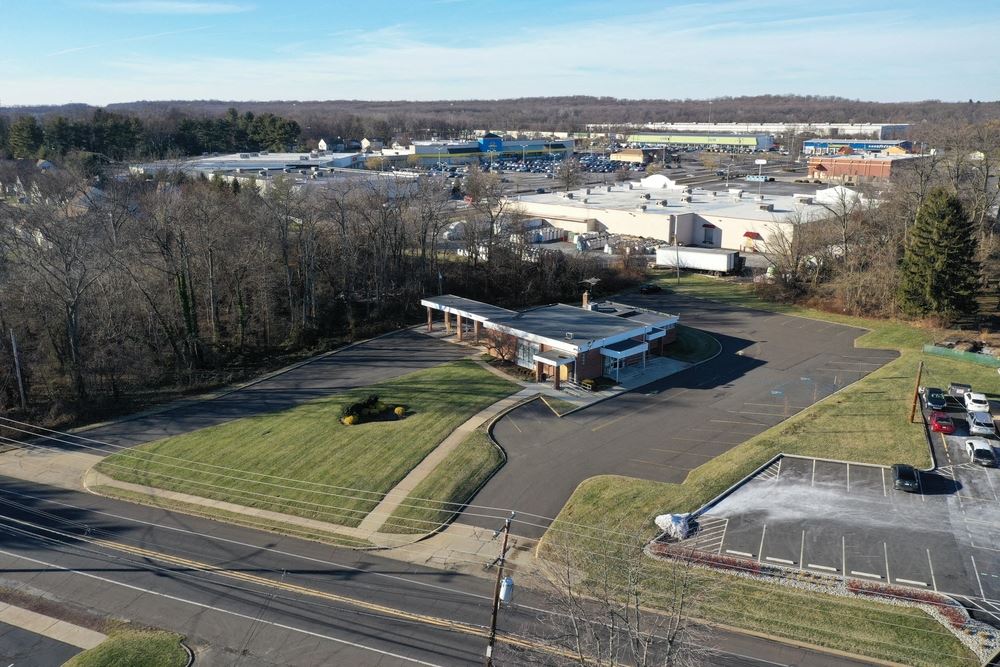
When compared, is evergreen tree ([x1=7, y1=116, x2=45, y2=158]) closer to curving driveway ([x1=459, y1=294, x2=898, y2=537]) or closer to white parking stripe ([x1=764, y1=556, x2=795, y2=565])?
curving driveway ([x1=459, y1=294, x2=898, y2=537])

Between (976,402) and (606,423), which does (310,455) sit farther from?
(976,402)

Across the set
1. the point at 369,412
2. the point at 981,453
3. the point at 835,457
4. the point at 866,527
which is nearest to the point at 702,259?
the point at 835,457

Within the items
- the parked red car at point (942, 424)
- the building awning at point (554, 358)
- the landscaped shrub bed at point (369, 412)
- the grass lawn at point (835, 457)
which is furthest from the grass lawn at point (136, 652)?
the parked red car at point (942, 424)

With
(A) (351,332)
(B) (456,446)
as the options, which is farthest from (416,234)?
(B) (456,446)

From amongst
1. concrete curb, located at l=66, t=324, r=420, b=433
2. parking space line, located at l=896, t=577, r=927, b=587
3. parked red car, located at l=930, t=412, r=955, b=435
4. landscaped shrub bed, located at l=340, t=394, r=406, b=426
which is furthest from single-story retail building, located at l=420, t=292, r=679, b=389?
parking space line, located at l=896, t=577, r=927, b=587

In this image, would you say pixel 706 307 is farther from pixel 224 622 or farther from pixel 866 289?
pixel 224 622
